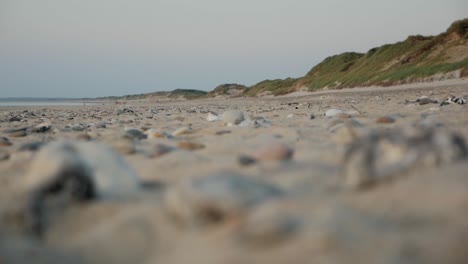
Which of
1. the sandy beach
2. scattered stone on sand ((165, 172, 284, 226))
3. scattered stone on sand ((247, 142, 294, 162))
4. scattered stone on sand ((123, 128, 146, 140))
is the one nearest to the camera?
the sandy beach

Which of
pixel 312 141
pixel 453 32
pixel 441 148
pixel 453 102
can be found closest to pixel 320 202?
pixel 441 148

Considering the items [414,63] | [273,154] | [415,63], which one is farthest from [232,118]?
[414,63]

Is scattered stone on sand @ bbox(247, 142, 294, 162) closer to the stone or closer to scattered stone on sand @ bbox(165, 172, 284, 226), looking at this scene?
the stone

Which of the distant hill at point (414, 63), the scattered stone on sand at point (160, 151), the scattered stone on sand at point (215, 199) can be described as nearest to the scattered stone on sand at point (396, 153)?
the scattered stone on sand at point (215, 199)

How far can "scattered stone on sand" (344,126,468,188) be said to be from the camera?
1.56 metres

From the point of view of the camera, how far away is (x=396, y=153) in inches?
64.6

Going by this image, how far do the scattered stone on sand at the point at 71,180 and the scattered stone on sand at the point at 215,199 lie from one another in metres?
0.40

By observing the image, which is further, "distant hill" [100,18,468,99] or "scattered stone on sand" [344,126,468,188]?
"distant hill" [100,18,468,99]

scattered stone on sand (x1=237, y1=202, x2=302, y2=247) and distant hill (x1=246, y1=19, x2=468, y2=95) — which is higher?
distant hill (x1=246, y1=19, x2=468, y2=95)

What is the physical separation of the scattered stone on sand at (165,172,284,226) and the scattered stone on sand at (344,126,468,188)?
391 millimetres

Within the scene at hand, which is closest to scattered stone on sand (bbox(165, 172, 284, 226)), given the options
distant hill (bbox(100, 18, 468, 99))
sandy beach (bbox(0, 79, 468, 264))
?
sandy beach (bbox(0, 79, 468, 264))

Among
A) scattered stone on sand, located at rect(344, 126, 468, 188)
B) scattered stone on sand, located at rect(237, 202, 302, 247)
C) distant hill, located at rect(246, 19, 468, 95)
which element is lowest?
scattered stone on sand, located at rect(237, 202, 302, 247)

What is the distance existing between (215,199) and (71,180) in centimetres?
70

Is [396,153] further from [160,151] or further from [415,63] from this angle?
[415,63]
